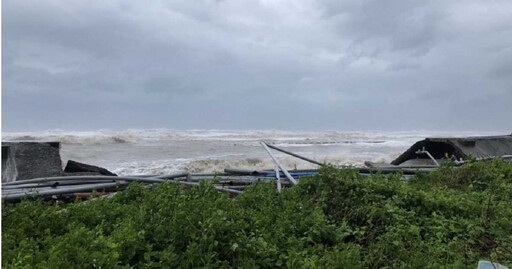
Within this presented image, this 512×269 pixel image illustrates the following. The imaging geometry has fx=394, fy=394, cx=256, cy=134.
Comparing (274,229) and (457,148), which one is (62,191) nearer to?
(274,229)

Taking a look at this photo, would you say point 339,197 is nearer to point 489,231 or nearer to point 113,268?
point 489,231

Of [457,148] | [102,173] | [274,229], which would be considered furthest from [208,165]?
[274,229]

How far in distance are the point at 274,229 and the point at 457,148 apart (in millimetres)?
9608

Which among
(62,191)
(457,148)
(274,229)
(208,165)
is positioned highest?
(457,148)

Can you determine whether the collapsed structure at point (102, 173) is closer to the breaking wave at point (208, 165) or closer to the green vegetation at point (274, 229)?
the green vegetation at point (274, 229)

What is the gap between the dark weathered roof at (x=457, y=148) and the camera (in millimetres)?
11436

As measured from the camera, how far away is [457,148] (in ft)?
37.2

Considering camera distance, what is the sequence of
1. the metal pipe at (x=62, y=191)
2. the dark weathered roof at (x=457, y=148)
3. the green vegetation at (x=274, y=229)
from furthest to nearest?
1. the dark weathered roof at (x=457, y=148)
2. the metal pipe at (x=62, y=191)
3. the green vegetation at (x=274, y=229)

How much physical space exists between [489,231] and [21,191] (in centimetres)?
538

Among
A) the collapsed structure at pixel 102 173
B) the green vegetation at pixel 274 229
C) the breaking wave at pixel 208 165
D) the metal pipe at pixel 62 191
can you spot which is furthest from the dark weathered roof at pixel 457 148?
the metal pipe at pixel 62 191

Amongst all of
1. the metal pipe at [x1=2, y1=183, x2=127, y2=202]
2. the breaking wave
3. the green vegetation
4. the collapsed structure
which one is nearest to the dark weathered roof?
the collapsed structure

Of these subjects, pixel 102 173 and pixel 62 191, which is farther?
pixel 102 173

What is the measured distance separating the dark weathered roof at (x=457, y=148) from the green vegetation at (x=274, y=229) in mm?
6383

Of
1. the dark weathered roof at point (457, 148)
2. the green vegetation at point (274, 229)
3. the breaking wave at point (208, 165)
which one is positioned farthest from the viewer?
the breaking wave at point (208, 165)
